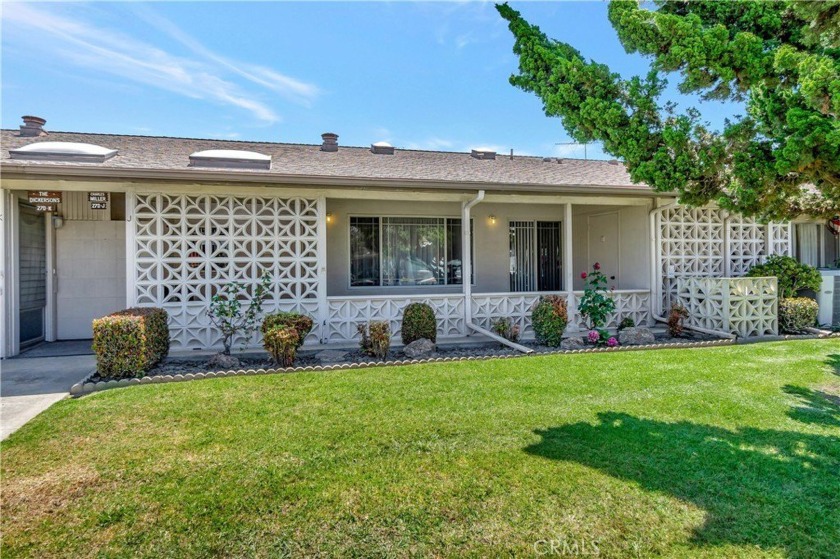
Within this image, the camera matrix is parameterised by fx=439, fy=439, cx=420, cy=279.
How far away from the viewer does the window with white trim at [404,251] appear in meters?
10.3

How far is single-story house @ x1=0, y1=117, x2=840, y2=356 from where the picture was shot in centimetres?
755

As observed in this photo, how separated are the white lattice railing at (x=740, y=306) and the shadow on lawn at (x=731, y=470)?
5271mm

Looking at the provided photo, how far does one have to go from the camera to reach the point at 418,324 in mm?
8031

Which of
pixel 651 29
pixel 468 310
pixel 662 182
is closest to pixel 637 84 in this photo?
pixel 651 29

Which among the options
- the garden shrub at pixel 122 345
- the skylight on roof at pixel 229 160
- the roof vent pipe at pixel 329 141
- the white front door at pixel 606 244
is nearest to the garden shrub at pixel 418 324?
the skylight on roof at pixel 229 160

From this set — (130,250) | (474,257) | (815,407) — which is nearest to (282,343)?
(130,250)

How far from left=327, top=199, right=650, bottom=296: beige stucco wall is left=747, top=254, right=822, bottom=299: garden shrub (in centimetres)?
245

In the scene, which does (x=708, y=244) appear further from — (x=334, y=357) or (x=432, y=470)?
(x=432, y=470)

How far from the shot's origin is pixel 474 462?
354 centimetres

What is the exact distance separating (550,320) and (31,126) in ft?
38.8

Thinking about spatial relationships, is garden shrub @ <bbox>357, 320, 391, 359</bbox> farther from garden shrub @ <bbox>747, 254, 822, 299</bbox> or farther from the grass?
garden shrub @ <bbox>747, 254, 822, 299</bbox>

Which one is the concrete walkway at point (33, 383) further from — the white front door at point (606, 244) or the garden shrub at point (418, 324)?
the white front door at point (606, 244)

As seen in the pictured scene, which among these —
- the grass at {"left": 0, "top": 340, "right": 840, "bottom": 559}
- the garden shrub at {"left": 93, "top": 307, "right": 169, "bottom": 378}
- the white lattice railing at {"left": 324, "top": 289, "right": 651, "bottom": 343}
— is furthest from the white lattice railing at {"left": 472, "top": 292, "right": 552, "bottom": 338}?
the garden shrub at {"left": 93, "top": 307, "right": 169, "bottom": 378}

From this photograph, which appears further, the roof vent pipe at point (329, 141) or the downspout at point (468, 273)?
the roof vent pipe at point (329, 141)
